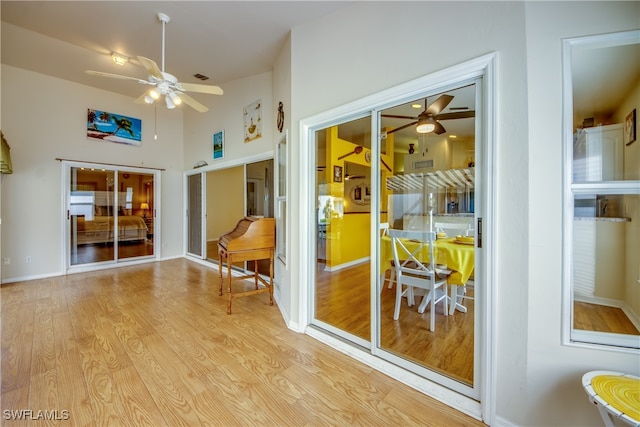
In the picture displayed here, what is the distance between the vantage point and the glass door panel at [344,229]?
2.38 meters

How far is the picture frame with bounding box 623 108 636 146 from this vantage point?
1301 mm

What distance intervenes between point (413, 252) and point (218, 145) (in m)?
4.29

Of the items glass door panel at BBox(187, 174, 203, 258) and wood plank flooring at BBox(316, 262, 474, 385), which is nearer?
wood plank flooring at BBox(316, 262, 474, 385)

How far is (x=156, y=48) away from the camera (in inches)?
130

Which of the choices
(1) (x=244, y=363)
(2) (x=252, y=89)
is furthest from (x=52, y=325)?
(2) (x=252, y=89)

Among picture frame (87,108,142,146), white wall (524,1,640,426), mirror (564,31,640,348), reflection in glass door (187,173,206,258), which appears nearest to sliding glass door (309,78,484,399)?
white wall (524,1,640,426)

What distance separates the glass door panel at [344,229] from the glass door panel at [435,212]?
0.65 ft

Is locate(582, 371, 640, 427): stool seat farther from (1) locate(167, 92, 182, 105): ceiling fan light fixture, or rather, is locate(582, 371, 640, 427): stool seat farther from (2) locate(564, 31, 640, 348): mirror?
(1) locate(167, 92, 182, 105): ceiling fan light fixture

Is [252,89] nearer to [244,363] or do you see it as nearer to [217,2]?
[217,2]

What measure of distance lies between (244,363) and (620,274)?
2501 mm

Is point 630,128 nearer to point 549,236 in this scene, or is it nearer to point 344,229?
point 549,236

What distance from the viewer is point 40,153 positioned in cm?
436

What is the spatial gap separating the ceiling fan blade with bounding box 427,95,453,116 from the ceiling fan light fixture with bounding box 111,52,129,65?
4.22 meters

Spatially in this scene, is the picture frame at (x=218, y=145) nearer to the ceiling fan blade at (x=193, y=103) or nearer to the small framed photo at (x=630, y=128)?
the ceiling fan blade at (x=193, y=103)
